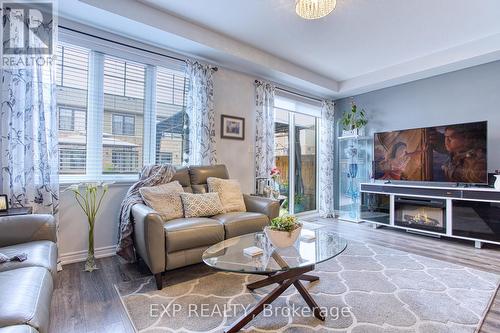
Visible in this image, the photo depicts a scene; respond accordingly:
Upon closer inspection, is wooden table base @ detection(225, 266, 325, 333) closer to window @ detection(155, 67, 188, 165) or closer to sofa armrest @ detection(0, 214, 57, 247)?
sofa armrest @ detection(0, 214, 57, 247)

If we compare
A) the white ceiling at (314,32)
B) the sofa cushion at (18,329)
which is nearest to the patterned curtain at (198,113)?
the white ceiling at (314,32)

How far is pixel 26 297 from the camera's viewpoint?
3.51 ft

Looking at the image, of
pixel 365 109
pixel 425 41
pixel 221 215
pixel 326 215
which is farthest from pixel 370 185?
pixel 221 215

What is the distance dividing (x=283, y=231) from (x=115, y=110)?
93.4 inches

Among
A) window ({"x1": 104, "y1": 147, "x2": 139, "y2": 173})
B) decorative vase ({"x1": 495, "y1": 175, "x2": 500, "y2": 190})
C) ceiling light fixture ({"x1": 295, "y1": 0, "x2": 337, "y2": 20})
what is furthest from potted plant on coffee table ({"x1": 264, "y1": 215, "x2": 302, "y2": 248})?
decorative vase ({"x1": 495, "y1": 175, "x2": 500, "y2": 190})

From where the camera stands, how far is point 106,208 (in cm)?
286

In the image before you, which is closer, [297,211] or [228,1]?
[228,1]

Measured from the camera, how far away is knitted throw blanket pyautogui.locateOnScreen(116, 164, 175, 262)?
2404mm

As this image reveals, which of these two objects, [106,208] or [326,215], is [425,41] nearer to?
[326,215]

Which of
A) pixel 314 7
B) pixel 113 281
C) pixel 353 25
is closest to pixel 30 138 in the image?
pixel 113 281

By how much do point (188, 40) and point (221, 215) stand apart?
6.59 ft

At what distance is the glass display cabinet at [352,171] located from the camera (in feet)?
15.8

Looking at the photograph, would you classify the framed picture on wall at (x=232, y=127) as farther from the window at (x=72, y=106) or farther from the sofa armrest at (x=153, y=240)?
the sofa armrest at (x=153, y=240)

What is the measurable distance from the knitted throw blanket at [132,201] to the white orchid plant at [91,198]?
11.0 inches
